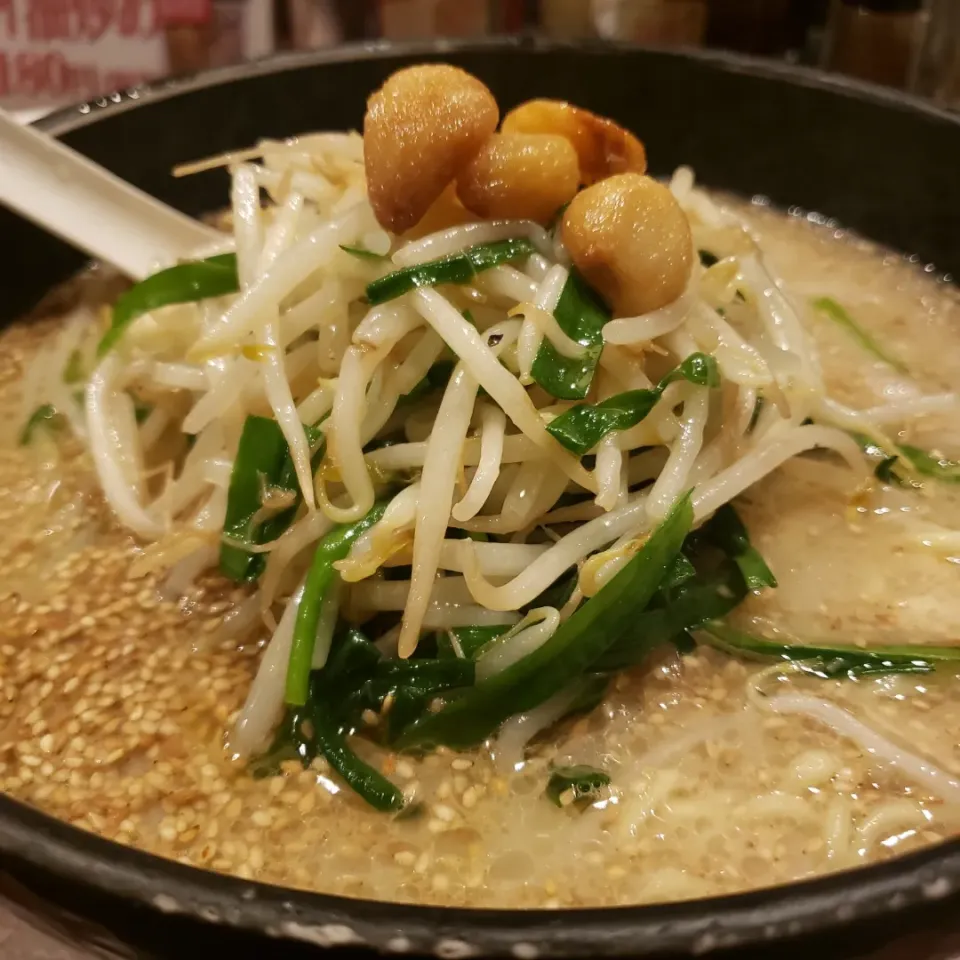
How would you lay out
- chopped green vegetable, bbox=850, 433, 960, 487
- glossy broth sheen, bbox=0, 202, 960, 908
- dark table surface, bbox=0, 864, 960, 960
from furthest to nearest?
1. chopped green vegetable, bbox=850, 433, 960, 487
2. glossy broth sheen, bbox=0, 202, 960, 908
3. dark table surface, bbox=0, 864, 960, 960

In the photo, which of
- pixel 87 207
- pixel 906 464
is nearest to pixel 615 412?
pixel 906 464

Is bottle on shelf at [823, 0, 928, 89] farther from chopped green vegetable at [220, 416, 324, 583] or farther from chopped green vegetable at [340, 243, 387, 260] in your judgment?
chopped green vegetable at [220, 416, 324, 583]

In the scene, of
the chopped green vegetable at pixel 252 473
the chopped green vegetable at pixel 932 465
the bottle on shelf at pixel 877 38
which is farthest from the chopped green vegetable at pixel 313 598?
the bottle on shelf at pixel 877 38

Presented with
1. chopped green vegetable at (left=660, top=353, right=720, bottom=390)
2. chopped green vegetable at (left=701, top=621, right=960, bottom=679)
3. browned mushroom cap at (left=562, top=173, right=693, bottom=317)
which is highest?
browned mushroom cap at (left=562, top=173, right=693, bottom=317)

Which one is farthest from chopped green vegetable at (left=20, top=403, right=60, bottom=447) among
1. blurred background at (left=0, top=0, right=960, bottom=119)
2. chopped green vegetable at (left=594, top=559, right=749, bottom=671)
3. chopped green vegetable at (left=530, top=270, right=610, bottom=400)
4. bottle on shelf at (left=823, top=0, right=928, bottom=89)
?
bottle on shelf at (left=823, top=0, right=928, bottom=89)

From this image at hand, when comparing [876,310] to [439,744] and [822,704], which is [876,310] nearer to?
[822,704]
